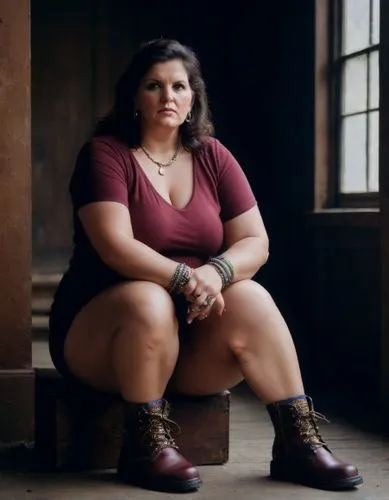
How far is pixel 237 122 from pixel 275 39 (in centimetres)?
65

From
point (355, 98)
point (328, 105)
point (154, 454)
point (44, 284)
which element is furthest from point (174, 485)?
point (44, 284)

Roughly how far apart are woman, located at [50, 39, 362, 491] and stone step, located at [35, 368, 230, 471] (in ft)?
0.17

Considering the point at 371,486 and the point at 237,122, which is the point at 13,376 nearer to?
the point at 371,486

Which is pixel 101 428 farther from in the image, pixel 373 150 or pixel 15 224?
pixel 373 150

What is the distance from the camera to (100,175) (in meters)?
2.74

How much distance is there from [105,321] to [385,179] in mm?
1285

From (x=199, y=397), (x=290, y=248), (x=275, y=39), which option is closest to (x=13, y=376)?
(x=199, y=397)

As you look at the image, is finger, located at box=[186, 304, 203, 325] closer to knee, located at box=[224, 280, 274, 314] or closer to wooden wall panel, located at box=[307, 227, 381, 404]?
knee, located at box=[224, 280, 274, 314]

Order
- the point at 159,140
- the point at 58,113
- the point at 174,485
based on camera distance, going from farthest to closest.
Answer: the point at 58,113 < the point at 159,140 < the point at 174,485

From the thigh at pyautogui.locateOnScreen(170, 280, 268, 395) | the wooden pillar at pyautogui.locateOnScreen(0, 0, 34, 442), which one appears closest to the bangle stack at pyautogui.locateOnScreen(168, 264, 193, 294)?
the thigh at pyautogui.locateOnScreen(170, 280, 268, 395)

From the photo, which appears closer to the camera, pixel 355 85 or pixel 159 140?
pixel 159 140

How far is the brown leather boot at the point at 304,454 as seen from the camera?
259 cm

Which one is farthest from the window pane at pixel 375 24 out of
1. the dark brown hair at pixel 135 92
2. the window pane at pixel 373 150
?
the dark brown hair at pixel 135 92

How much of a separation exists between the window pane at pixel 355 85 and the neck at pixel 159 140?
170 centimetres
